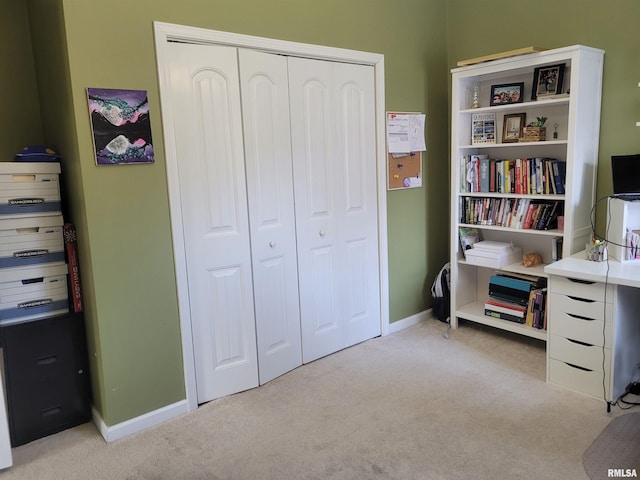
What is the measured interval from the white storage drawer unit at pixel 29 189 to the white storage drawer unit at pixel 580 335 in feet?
8.79

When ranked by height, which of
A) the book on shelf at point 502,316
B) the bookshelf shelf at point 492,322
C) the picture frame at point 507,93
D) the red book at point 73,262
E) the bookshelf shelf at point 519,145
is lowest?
the bookshelf shelf at point 492,322

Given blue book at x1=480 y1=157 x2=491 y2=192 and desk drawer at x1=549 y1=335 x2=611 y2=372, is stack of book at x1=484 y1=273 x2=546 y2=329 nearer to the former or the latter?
desk drawer at x1=549 y1=335 x2=611 y2=372

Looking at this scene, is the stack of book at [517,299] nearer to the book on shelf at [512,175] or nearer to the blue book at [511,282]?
the blue book at [511,282]

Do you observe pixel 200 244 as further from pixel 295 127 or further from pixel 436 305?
pixel 436 305

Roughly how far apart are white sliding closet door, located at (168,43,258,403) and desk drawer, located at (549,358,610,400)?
5.65ft

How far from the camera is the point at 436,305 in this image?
12.7ft

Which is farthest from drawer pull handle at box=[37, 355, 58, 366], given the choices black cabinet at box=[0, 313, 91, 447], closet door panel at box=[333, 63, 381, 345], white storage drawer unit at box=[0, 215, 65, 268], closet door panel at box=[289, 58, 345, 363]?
closet door panel at box=[333, 63, 381, 345]

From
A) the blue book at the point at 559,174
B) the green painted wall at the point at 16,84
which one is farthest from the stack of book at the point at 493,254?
the green painted wall at the point at 16,84

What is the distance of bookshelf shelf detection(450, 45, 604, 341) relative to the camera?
9.55ft

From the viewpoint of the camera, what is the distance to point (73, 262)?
99.9 inches

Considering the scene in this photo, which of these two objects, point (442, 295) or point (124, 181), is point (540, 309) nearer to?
point (442, 295)

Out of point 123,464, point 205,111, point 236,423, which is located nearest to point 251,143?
point 205,111

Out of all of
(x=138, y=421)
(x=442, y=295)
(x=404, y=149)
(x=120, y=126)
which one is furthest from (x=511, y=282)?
(x=120, y=126)

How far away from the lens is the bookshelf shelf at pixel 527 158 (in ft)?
9.55
